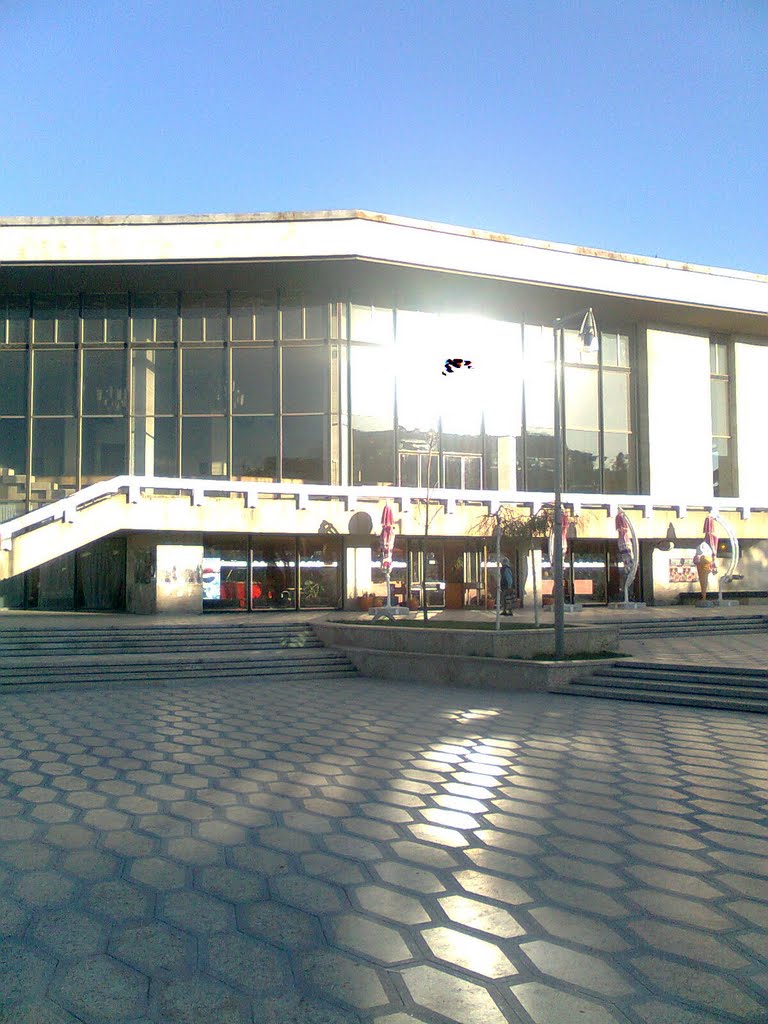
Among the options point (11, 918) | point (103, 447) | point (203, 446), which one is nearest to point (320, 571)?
point (203, 446)

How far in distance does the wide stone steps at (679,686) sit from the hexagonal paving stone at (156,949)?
976 centimetres

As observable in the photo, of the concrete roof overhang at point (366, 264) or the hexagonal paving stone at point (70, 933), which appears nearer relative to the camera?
the hexagonal paving stone at point (70, 933)

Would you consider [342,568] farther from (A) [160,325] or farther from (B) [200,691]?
(B) [200,691]

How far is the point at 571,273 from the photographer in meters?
29.7

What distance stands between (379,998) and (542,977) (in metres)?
0.78

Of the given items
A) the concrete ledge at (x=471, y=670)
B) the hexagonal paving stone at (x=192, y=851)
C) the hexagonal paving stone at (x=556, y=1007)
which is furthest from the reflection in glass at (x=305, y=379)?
the hexagonal paving stone at (x=556, y=1007)

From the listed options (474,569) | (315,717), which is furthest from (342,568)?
(315,717)

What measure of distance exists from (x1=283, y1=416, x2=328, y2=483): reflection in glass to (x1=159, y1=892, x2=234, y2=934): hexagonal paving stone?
23277 mm

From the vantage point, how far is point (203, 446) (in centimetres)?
2828

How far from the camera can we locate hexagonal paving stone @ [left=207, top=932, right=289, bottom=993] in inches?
148

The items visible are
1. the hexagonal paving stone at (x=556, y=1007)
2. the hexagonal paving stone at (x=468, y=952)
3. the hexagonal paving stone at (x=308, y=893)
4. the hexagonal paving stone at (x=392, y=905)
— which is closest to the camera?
the hexagonal paving stone at (x=556, y=1007)

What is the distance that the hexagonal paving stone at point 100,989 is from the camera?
3.50 m

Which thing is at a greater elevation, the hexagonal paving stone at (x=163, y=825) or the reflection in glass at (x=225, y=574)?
the reflection in glass at (x=225, y=574)

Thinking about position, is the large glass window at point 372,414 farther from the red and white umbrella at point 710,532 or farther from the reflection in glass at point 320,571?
the red and white umbrella at point 710,532
